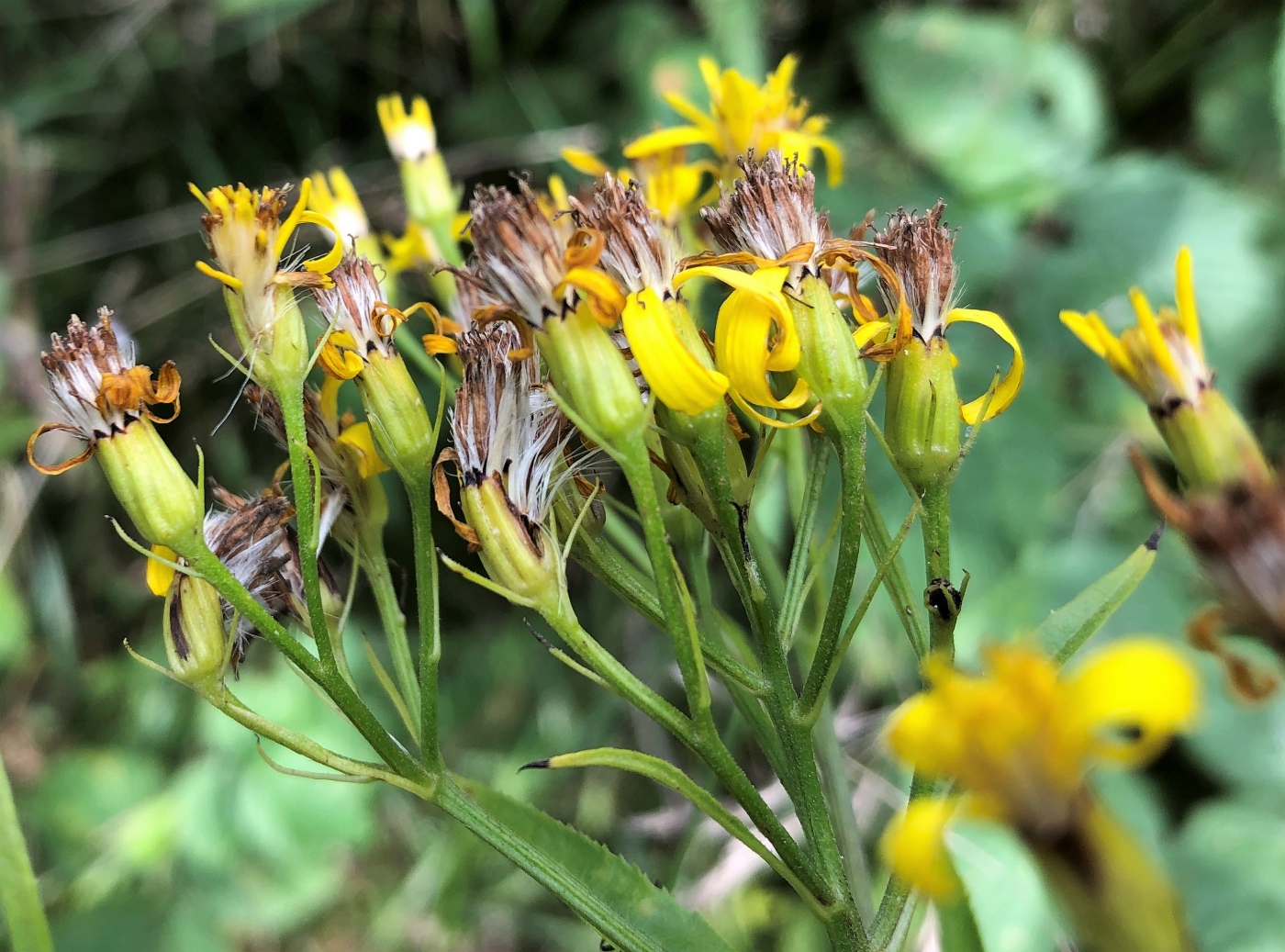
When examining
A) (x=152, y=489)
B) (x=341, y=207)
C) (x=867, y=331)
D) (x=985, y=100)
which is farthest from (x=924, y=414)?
(x=985, y=100)

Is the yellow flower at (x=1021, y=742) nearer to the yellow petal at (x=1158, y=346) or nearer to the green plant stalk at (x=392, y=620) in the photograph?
the yellow petal at (x=1158, y=346)

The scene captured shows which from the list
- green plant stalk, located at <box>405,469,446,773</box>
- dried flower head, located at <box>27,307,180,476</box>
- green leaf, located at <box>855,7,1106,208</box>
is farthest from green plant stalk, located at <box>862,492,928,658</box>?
green leaf, located at <box>855,7,1106,208</box>

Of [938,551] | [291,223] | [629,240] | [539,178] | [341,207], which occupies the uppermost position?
[539,178]

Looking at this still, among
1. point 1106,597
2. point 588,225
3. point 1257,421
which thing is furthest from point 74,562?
point 1257,421

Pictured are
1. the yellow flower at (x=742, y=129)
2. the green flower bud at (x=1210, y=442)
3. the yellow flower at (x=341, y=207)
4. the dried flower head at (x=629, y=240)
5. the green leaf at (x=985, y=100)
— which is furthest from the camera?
the green leaf at (x=985, y=100)

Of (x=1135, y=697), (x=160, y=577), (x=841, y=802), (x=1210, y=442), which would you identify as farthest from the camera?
(x=841, y=802)

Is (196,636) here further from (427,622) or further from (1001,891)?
(1001,891)

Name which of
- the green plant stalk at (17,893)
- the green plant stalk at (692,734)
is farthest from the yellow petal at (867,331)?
the green plant stalk at (17,893)
